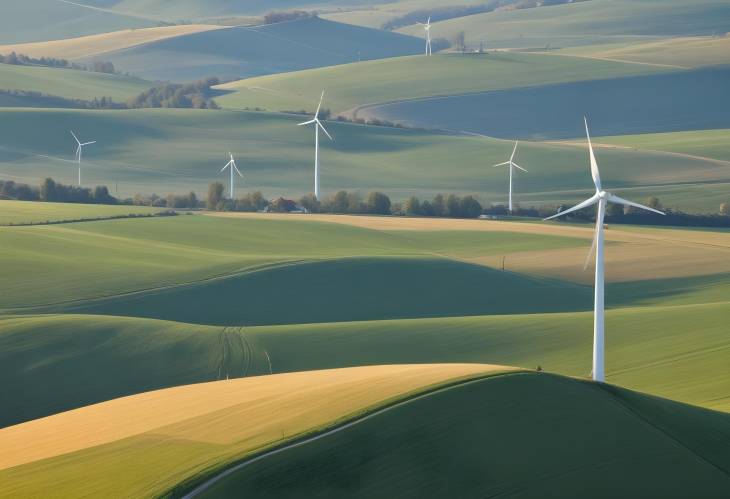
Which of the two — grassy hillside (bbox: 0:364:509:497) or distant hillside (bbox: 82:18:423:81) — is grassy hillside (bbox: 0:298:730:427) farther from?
distant hillside (bbox: 82:18:423:81)

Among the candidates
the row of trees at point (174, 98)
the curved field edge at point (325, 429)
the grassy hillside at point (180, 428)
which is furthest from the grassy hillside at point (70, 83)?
the curved field edge at point (325, 429)

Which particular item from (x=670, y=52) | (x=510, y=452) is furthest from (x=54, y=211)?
(x=670, y=52)

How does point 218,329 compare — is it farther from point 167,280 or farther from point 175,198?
point 175,198

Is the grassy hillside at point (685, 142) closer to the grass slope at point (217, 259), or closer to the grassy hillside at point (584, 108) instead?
the grassy hillside at point (584, 108)

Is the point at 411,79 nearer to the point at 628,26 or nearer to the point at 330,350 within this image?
the point at 628,26

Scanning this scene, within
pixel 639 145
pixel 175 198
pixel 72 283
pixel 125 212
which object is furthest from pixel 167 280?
pixel 639 145
